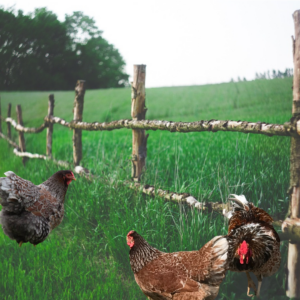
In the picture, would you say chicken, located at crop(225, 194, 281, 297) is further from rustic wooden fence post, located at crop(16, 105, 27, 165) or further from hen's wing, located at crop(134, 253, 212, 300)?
rustic wooden fence post, located at crop(16, 105, 27, 165)

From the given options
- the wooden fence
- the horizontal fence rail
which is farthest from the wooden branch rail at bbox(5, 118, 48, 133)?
the horizontal fence rail

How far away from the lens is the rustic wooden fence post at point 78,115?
2.81 metres

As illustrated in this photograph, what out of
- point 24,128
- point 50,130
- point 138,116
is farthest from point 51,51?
point 24,128

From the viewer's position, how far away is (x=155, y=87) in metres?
2.42

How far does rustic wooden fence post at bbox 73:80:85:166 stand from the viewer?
2.81 meters

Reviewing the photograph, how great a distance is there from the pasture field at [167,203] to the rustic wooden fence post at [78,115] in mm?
490

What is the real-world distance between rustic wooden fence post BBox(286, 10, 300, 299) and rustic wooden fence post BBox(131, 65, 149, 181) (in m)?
1.02

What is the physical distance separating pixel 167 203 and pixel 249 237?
65cm

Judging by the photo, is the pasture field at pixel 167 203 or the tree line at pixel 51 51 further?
the tree line at pixel 51 51

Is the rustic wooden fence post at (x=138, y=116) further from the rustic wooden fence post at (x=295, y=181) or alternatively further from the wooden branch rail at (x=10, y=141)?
the wooden branch rail at (x=10, y=141)

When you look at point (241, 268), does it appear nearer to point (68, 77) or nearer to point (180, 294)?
point (180, 294)

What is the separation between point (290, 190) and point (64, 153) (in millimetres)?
2208

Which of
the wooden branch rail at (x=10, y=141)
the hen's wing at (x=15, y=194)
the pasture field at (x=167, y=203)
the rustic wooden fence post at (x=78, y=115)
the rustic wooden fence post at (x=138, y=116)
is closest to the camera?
the hen's wing at (x=15, y=194)

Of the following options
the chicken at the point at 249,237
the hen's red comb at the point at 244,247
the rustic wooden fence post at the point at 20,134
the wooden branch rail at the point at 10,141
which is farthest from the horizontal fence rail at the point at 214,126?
the wooden branch rail at the point at 10,141
